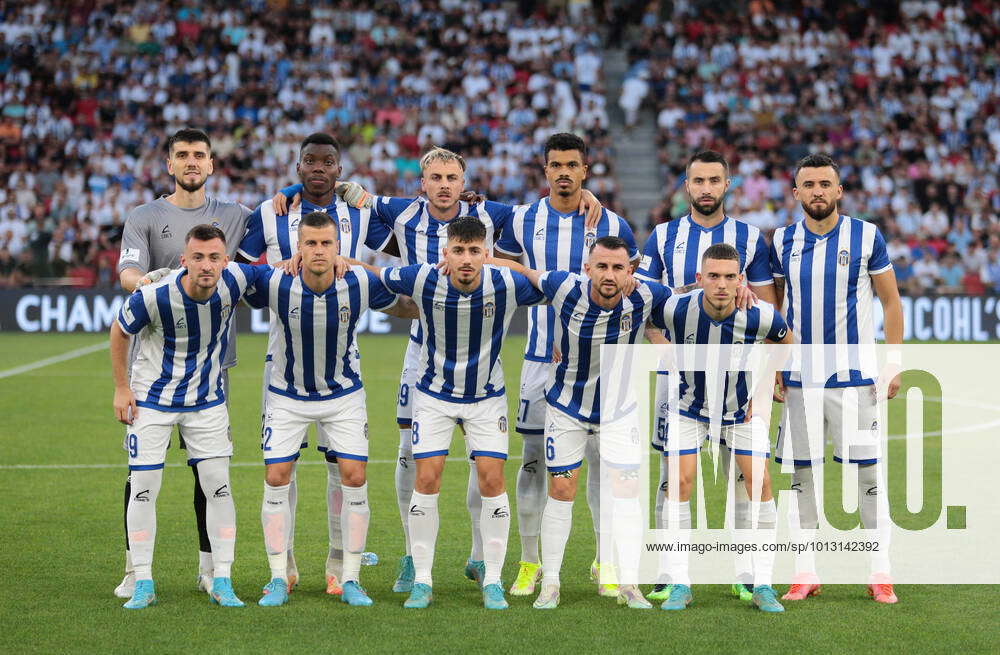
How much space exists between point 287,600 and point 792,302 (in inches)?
125

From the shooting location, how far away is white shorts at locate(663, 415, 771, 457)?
6750 millimetres

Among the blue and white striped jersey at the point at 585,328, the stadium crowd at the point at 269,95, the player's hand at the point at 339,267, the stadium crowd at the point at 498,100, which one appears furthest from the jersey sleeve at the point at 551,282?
the stadium crowd at the point at 269,95

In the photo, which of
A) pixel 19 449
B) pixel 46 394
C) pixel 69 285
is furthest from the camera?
pixel 69 285

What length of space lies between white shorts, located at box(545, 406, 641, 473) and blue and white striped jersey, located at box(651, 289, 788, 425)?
1.03ft

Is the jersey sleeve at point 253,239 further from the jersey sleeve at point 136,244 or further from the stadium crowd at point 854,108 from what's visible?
the stadium crowd at point 854,108

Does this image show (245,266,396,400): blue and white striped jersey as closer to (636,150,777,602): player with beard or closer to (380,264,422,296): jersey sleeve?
(380,264,422,296): jersey sleeve

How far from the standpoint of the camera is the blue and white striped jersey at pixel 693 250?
701 cm

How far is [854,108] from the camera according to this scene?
27375mm

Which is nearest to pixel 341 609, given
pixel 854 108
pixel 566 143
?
pixel 566 143

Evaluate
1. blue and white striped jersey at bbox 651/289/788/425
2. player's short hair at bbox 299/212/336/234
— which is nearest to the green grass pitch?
blue and white striped jersey at bbox 651/289/788/425

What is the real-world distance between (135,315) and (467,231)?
1752 millimetres

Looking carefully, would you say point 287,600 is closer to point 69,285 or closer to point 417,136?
point 69,285

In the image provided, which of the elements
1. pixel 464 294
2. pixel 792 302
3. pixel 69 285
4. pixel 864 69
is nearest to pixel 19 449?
pixel 464 294

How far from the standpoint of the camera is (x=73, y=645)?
5871mm
